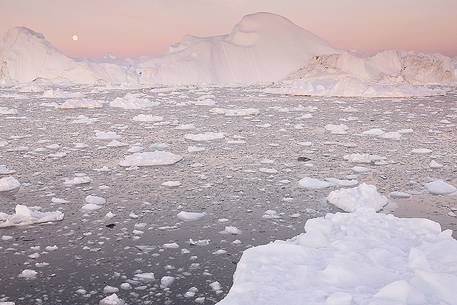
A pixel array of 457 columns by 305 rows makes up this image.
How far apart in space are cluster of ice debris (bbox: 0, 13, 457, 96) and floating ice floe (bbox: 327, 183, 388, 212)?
33.9 meters

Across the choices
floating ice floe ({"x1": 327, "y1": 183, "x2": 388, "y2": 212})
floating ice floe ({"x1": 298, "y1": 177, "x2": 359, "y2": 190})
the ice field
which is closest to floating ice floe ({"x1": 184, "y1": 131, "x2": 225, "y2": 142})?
the ice field

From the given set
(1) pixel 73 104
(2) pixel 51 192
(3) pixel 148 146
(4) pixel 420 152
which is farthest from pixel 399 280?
→ (1) pixel 73 104

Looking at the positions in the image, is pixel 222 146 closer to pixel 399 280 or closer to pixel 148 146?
pixel 148 146

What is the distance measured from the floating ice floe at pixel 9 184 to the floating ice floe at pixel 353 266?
334 cm

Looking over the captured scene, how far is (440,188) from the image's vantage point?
5258 millimetres

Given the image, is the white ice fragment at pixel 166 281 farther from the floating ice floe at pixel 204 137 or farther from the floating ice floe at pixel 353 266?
the floating ice floe at pixel 204 137

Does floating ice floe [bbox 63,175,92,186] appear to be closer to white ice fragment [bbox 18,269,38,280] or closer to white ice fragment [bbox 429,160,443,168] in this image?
white ice fragment [bbox 18,269,38,280]

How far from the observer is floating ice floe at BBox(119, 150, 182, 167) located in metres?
6.60

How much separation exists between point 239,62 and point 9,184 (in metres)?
57.1

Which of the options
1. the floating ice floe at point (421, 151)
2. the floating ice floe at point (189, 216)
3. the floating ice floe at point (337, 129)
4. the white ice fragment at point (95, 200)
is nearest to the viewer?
the floating ice floe at point (189, 216)

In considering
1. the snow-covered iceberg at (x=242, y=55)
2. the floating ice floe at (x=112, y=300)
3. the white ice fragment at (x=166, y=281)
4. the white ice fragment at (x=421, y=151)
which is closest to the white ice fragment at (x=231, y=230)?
the white ice fragment at (x=166, y=281)

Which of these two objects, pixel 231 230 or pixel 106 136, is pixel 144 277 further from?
pixel 106 136

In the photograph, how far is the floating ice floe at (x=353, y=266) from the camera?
2666 mm

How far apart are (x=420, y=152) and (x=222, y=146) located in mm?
3423
